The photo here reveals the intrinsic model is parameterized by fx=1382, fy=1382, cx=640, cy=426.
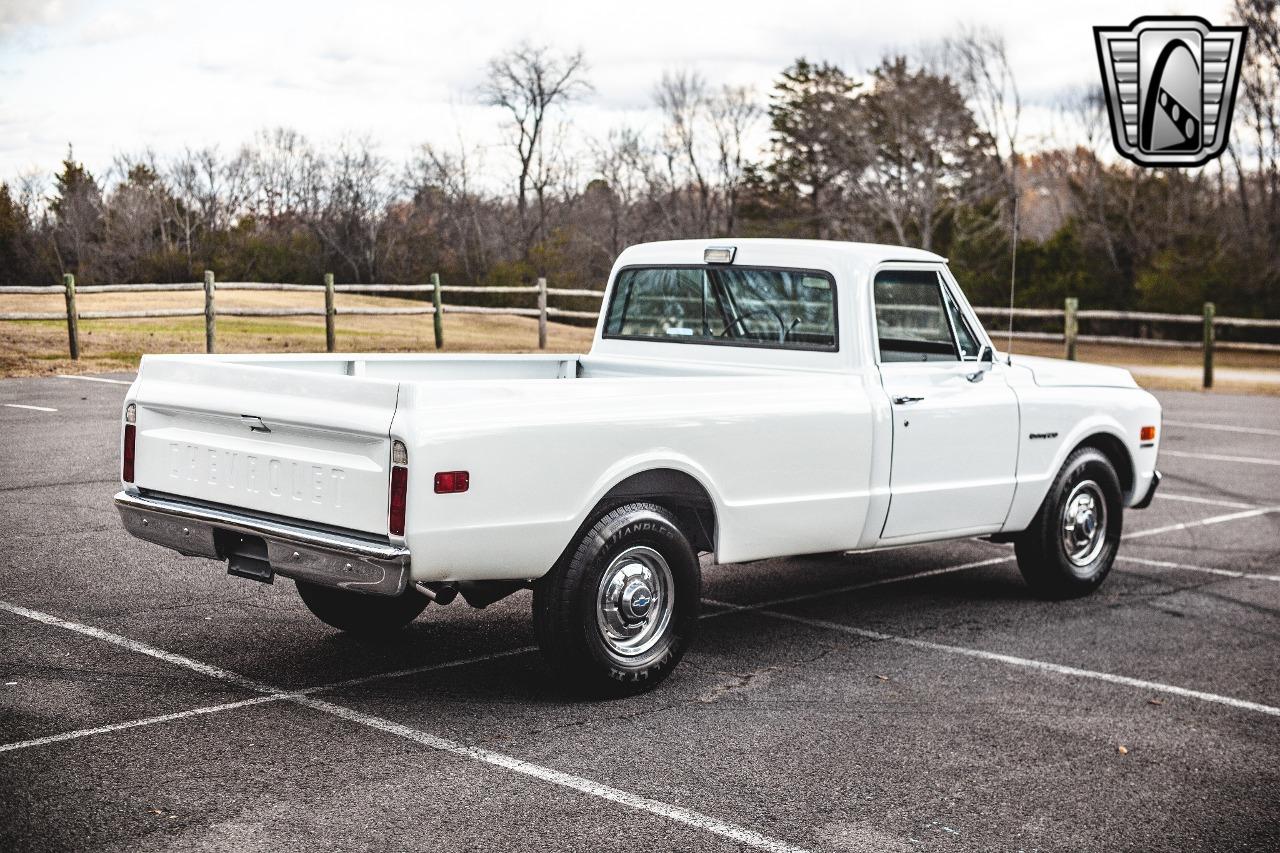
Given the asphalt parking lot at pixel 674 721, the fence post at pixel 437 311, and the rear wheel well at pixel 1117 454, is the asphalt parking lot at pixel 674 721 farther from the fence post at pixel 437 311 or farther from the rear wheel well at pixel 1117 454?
the fence post at pixel 437 311

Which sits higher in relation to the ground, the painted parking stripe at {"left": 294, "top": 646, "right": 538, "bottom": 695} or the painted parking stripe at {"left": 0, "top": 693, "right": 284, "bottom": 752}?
the painted parking stripe at {"left": 0, "top": 693, "right": 284, "bottom": 752}

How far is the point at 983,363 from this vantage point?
7.08 meters

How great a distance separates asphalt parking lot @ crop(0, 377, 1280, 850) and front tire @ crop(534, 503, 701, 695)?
170 millimetres

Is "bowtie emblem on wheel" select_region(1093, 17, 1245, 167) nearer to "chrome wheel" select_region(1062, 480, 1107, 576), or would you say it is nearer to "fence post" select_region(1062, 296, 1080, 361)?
"fence post" select_region(1062, 296, 1080, 361)

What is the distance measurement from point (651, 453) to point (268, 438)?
1.49m

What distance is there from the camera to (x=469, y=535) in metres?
4.96

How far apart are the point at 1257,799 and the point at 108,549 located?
6237 mm

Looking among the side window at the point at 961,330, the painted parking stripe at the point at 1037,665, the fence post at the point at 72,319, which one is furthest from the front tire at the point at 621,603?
the fence post at the point at 72,319

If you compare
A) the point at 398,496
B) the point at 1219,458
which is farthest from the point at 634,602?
the point at 1219,458

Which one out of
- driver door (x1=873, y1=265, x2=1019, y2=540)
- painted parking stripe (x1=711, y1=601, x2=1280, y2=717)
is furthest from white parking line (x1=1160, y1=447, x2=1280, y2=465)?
painted parking stripe (x1=711, y1=601, x2=1280, y2=717)

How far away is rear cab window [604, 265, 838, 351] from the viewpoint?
265 inches

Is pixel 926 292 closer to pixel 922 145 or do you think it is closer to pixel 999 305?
pixel 999 305

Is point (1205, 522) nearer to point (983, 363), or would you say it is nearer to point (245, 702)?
point (983, 363)

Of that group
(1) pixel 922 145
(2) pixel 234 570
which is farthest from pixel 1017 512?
(1) pixel 922 145
